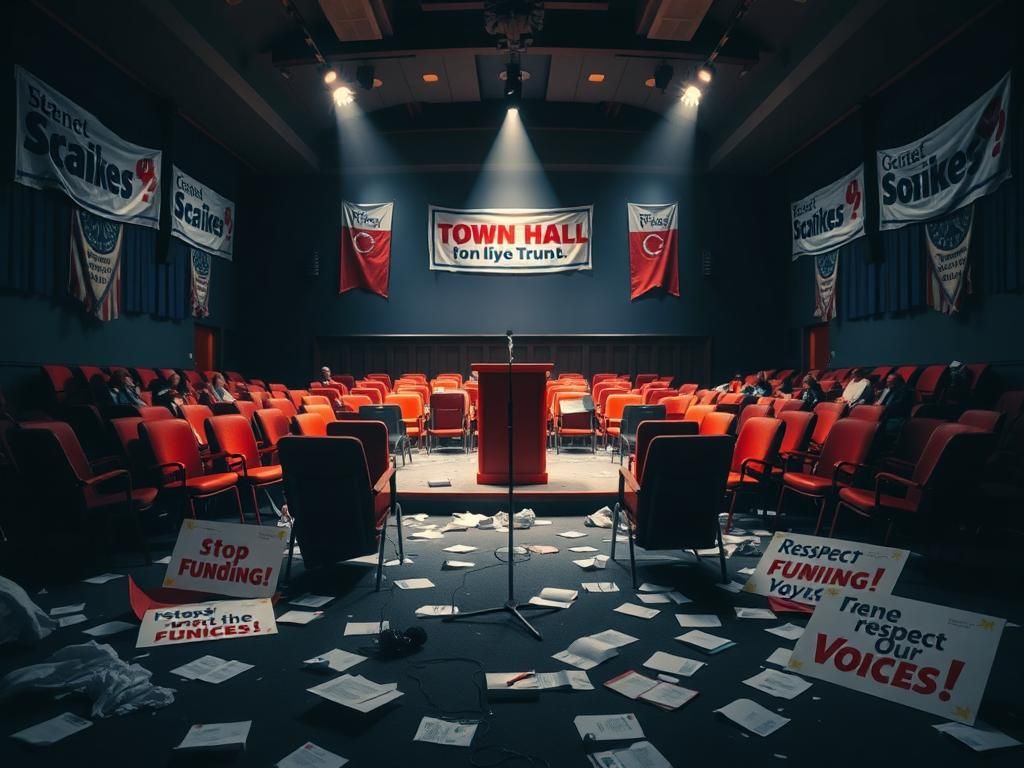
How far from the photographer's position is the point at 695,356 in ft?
46.6

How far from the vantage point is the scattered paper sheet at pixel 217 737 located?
1907 mm

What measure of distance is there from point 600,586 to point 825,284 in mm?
10568

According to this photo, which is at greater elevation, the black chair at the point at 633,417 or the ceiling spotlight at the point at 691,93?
the ceiling spotlight at the point at 691,93

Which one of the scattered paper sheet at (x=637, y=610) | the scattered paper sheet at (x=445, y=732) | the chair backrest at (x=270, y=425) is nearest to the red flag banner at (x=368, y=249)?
the chair backrest at (x=270, y=425)

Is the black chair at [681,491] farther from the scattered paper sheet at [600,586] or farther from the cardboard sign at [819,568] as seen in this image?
the cardboard sign at [819,568]

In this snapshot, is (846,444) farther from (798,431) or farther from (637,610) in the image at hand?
(637,610)

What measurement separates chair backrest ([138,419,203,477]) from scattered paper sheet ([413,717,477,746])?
300 centimetres

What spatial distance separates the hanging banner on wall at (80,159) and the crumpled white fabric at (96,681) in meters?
7.04

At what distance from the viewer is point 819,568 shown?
119 inches

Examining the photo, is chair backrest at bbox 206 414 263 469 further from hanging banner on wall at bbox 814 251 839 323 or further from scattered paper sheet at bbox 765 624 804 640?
hanging banner on wall at bbox 814 251 839 323

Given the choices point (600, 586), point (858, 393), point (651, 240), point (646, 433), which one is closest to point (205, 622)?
point (600, 586)

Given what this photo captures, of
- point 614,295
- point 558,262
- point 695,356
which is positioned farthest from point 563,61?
point 695,356

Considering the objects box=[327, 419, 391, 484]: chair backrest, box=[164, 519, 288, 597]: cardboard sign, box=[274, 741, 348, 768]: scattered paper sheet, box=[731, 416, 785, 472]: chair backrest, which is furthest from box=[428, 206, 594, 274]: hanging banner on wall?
box=[274, 741, 348, 768]: scattered paper sheet

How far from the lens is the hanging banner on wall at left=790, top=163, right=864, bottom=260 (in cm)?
1059
